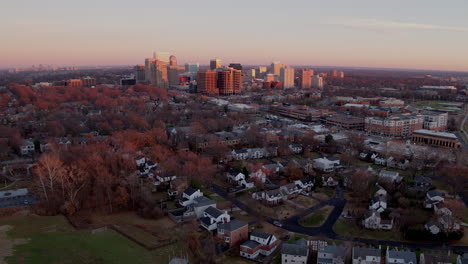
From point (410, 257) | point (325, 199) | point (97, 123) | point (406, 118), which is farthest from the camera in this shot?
point (406, 118)

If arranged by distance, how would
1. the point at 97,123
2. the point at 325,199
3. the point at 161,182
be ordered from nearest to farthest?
the point at 325,199, the point at 161,182, the point at 97,123

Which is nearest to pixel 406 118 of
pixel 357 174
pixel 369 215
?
pixel 357 174

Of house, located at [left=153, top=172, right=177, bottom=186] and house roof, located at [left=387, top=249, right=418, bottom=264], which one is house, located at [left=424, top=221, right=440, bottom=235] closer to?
house roof, located at [left=387, top=249, right=418, bottom=264]

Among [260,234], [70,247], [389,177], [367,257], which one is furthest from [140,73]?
[367,257]

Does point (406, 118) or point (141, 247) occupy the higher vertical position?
point (406, 118)

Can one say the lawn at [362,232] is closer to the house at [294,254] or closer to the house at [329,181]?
the house at [294,254]

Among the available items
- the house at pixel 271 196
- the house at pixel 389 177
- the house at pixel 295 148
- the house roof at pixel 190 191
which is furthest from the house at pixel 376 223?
the house at pixel 295 148

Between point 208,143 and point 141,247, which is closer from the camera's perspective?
point 141,247

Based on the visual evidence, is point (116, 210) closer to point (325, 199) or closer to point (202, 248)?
point (202, 248)
